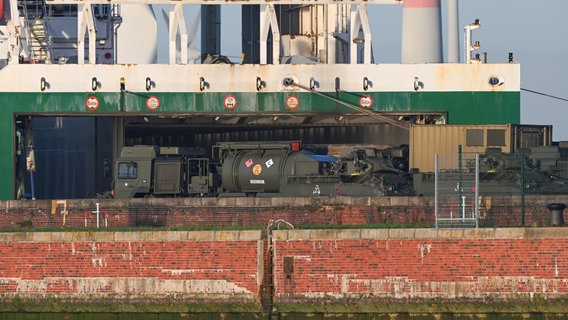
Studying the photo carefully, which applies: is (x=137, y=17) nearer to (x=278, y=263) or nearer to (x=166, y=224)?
(x=166, y=224)

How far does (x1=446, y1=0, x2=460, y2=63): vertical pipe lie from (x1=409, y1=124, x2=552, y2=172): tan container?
2183cm

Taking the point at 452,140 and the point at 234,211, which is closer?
the point at 234,211

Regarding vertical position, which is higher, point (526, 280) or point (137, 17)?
point (137, 17)


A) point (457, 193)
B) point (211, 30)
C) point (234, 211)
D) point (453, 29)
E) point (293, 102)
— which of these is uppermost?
point (453, 29)

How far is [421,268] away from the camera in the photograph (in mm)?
35156

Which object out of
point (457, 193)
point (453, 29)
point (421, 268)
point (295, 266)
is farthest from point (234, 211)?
point (453, 29)

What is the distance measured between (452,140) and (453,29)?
2292 centimetres

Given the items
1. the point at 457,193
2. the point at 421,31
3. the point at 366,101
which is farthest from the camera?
the point at 421,31

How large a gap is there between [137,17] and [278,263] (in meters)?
42.3

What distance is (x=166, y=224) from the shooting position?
4294 cm

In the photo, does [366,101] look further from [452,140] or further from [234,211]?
[234,211]

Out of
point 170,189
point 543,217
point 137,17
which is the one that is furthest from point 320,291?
point 137,17

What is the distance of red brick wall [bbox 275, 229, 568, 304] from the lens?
114ft

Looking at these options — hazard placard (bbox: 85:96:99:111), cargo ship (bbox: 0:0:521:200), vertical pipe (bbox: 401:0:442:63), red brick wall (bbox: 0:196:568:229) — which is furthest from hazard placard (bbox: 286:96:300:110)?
red brick wall (bbox: 0:196:568:229)
